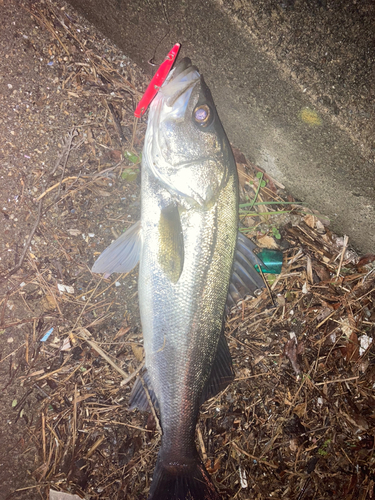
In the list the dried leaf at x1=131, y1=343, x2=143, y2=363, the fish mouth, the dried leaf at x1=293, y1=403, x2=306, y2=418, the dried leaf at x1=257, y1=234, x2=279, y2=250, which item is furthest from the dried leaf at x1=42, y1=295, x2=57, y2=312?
the dried leaf at x1=293, y1=403, x2=306, y2=418

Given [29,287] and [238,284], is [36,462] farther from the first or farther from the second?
[238,284]

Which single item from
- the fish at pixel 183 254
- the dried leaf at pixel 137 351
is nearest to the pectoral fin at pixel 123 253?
the fish at pixel 183 254

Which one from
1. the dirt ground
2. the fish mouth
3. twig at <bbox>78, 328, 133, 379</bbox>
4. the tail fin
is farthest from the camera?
twig at <bbox>78, 328, 133, 379</bbox>

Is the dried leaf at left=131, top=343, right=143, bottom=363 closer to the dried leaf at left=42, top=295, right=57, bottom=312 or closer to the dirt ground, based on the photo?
the dirt ground

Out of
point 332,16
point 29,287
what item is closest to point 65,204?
point 29,287

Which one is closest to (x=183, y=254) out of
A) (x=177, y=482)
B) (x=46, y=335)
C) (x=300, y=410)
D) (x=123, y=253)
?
(x=123, y=253)

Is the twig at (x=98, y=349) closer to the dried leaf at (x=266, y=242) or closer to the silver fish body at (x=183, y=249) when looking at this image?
the silver fish body at (x=183, y=249)
